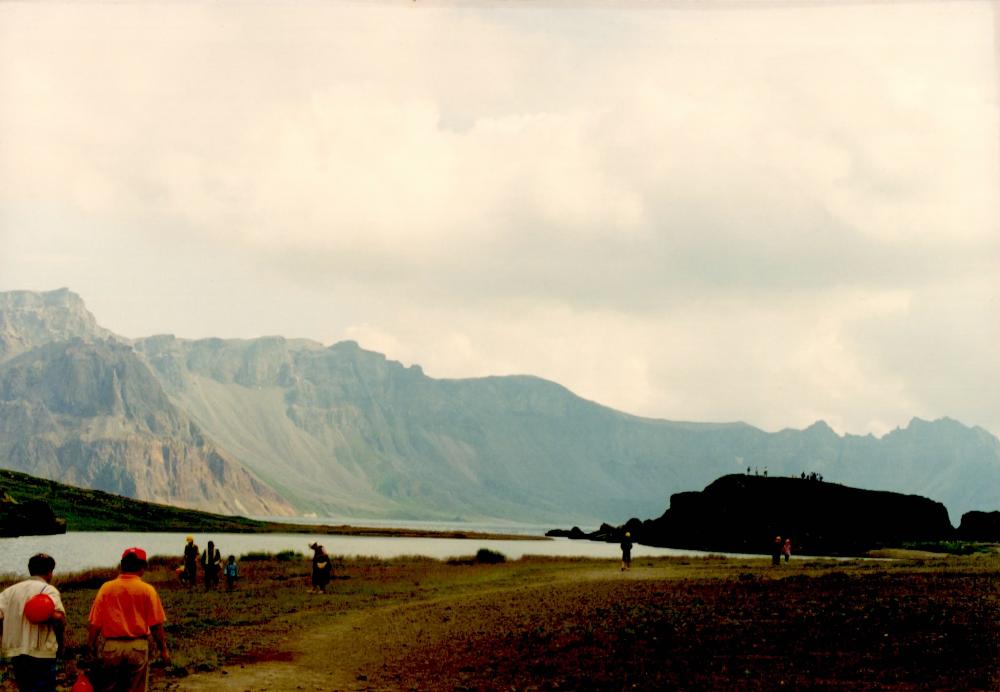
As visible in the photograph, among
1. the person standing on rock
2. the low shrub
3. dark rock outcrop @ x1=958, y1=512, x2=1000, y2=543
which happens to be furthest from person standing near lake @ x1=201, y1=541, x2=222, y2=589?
dark rock outcrop @ x1=958, y1=512, x2=1000, y2=543

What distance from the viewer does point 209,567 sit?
48.5 meters

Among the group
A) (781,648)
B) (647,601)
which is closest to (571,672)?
(781,648)

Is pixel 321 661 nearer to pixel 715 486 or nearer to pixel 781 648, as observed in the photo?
pixel 781 648

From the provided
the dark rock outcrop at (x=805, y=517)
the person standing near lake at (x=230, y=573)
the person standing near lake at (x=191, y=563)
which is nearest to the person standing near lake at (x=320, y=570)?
the person standing near lake at (x=230, y=573)

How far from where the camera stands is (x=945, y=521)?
151 m

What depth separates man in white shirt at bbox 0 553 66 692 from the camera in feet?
44.1

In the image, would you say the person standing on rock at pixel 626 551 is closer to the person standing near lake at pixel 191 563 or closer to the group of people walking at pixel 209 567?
the group of people walking at pixel 209 567

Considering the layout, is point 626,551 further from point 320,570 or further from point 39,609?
point 39,609

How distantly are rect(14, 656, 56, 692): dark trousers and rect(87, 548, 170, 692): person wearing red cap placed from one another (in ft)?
1.93

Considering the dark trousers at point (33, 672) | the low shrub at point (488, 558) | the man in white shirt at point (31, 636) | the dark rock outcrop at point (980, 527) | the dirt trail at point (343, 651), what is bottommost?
the dirt trail at point (343, 651)

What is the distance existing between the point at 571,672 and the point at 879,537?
12865 centimetres

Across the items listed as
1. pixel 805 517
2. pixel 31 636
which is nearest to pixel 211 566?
pixel 31 636

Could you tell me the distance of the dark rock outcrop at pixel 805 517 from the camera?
14138cm

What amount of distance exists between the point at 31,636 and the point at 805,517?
14118cm
